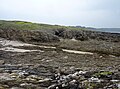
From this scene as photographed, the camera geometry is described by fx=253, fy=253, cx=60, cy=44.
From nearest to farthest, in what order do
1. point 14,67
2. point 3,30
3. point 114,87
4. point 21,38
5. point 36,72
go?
point 114,87 → point 36,72 → point 14,67 → point 21,38 → point 3,30

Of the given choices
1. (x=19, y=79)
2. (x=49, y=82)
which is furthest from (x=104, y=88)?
(x=19, y=79)

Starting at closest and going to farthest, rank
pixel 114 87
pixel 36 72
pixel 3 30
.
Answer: pixel 114 87
pixel 36 72
pixel 3 30

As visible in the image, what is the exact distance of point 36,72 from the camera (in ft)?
78.2

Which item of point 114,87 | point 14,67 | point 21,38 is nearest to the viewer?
point 114,87

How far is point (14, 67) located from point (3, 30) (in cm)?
4461

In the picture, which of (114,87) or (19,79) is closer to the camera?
(114,87)

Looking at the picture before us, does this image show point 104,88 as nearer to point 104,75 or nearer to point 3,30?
point 104,75

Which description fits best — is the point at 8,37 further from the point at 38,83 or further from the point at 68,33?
the point at 38,83

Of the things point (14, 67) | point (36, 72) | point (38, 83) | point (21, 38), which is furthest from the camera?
point (21, 38)

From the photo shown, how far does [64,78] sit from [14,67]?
7.77 metres

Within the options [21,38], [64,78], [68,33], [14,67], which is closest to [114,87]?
[64,78]

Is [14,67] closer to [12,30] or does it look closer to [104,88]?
[104,88]

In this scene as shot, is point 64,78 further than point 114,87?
Yes

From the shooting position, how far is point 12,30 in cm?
6931
